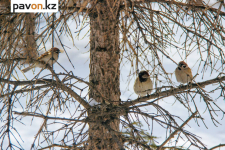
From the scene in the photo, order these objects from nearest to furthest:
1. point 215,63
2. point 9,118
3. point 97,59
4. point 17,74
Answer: point 9,118, point 215,63, point 97,59, point 17,74

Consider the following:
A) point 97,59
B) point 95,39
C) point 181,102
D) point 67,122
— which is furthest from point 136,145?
point 95,39

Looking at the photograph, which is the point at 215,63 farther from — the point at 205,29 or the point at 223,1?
the point at 223,1

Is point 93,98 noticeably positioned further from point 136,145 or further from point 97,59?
point 136,145

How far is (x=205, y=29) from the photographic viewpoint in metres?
3.08

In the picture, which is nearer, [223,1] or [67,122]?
[223,1]

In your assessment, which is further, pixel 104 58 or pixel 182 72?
pixel 182 72

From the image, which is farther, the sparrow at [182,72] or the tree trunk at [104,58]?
the sparrow at [182,72]

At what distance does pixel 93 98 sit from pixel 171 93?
97 centimetres

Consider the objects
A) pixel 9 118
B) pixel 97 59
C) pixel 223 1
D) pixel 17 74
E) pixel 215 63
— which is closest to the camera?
pixel 223 1

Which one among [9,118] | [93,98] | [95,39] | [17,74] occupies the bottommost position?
[9,118]

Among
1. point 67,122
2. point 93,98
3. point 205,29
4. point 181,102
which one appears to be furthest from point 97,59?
point 205,29

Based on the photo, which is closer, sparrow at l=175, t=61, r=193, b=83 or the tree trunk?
the tree trunk

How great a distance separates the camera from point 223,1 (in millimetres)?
2154

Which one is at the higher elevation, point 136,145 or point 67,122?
point 67,122
